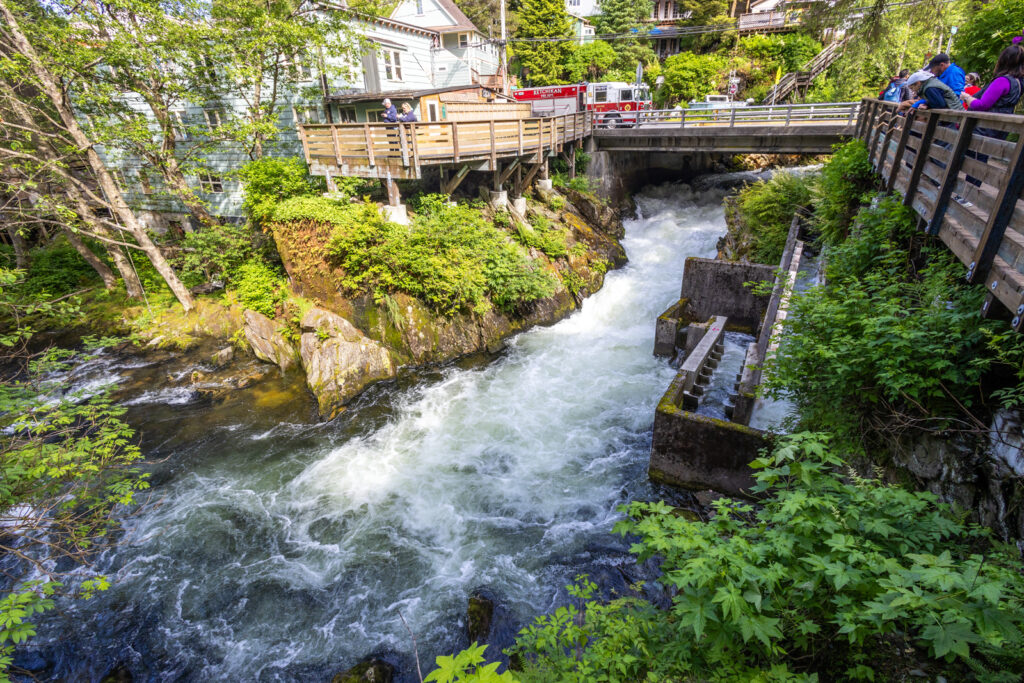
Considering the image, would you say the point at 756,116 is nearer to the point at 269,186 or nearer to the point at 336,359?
the point at 269,186

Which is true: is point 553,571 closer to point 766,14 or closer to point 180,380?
point 180,380

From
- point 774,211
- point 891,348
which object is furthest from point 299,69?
point 891,348

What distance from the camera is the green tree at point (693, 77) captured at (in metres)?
29.9

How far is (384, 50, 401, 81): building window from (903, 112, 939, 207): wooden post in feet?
63.3

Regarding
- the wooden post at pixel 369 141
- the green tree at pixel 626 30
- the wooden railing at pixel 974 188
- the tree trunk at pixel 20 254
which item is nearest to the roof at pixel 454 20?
the green tree at pixel 626 30

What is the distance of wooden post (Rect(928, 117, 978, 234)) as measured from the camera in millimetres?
4527

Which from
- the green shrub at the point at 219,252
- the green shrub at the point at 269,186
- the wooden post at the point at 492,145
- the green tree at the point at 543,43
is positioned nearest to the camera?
the wooden post at the point at 492,145

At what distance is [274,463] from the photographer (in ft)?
28.9

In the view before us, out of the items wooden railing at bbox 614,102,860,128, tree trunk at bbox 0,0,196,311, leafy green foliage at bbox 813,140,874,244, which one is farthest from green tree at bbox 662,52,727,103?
tree trunk at bbox 0,0,196,311

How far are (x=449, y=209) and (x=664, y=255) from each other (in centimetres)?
871

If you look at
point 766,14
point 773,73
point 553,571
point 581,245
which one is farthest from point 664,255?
point 766,14

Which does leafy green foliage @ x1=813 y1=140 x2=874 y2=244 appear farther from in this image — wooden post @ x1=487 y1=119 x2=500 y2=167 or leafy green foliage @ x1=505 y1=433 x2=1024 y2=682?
wooden post @ x1=487 y1=119 x2=500 y2=167

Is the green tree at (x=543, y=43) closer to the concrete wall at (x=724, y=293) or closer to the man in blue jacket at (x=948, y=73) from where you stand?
the concrete wall at (x=724, y=293)

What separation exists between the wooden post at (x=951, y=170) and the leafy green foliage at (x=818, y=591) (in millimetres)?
A: 3397
